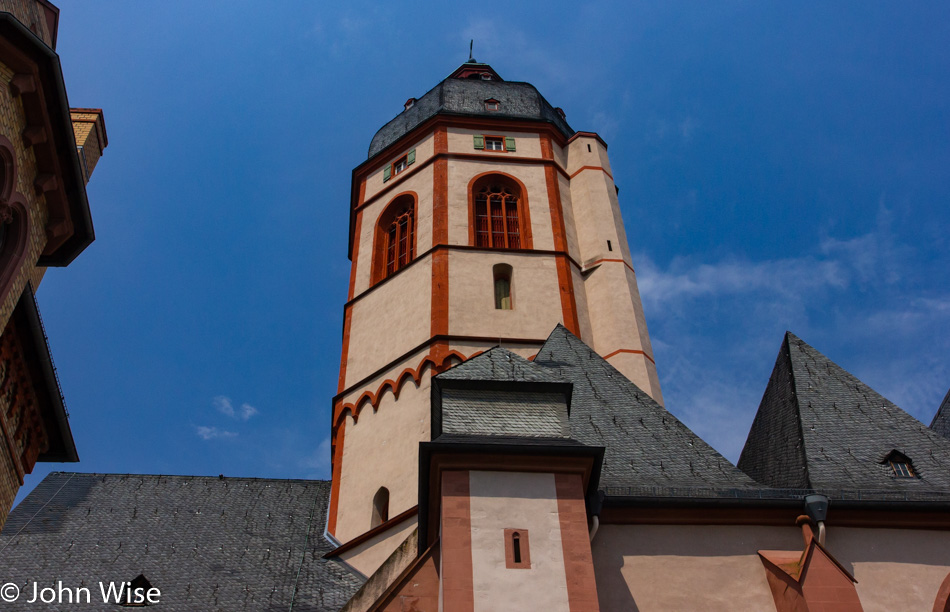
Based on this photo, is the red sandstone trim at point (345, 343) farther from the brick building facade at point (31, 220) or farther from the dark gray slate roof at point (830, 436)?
the dark gray slate roof at point (830, 436)

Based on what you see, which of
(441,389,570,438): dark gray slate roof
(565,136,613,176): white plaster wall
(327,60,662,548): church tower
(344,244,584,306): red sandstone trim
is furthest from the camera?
(565,136,613,176): white plaster wall

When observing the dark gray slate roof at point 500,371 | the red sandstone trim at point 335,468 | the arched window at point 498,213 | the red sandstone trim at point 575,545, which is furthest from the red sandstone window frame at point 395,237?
the red sandstone trim at point 575,545

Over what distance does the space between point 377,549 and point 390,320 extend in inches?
207

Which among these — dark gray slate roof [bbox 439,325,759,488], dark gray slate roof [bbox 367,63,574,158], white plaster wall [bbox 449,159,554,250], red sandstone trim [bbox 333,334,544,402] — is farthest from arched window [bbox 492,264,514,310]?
dark gray slate roof [bbox 367,63,574,158]

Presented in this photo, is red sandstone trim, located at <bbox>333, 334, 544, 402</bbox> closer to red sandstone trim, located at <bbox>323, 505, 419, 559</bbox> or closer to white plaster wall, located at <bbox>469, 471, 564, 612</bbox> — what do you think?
red sandstone trim, located at <bbox>323, 505, 419, 559</bbox>

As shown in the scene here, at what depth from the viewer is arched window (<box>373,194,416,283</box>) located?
2047cm

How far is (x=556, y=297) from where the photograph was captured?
60.7ft

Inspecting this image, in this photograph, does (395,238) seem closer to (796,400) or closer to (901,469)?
(796,400)

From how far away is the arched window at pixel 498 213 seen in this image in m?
20.2

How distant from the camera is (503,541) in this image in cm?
880

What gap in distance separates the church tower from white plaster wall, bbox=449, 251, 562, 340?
0.03 m

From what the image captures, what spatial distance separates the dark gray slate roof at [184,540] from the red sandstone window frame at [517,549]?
6.03 m

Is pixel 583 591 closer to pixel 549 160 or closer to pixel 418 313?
pixel 418 313

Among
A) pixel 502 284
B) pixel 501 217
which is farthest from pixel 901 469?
pixel 501 217
